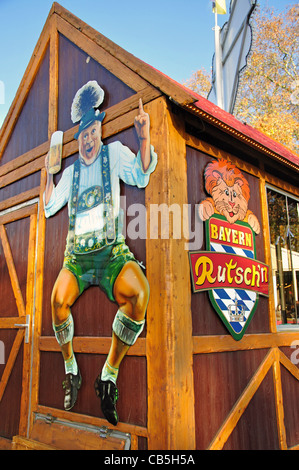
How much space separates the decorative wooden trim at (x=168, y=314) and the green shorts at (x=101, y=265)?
14.4 inches

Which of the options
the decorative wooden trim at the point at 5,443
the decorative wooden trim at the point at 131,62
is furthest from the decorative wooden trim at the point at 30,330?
the decorative wooden trim at the point at 131,62

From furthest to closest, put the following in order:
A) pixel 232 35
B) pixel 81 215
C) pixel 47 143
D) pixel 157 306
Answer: pixel 232 35
pixel 47 143
pixel 81 215
pixel 157 306

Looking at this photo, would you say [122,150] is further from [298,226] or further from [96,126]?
[298,226]

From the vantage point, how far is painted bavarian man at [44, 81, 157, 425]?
4094mm

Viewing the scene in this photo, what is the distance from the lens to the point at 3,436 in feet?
18.2

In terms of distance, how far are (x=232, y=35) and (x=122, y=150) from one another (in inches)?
314

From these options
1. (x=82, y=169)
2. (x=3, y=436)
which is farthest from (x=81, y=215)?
(x=3, y=436)

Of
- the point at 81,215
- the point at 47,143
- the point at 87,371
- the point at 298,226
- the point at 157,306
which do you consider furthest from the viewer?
the point at 298,226

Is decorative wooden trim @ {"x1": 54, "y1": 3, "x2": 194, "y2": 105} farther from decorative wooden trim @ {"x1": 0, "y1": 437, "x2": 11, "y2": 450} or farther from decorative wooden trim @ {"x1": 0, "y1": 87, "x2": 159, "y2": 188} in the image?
decorative wooden trim @ {"x1": 0, "y1": 437, "x2": 11, "y2": 450}

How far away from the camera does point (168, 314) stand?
3.76 meters

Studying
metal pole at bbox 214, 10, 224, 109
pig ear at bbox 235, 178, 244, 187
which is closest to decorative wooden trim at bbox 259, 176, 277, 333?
pig ear at bbox 235, 178, 244, 187

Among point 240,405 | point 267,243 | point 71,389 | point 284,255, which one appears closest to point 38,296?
point 71,389

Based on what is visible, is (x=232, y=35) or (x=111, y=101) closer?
(x=111, y=101)

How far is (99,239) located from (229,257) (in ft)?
4.89
